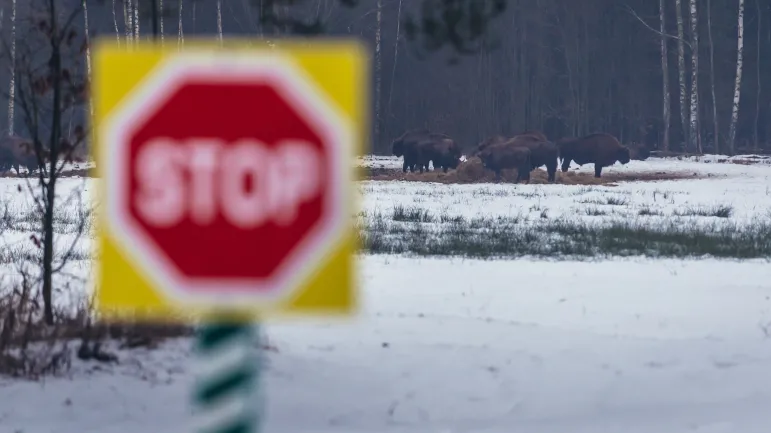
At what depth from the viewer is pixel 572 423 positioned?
6.95m

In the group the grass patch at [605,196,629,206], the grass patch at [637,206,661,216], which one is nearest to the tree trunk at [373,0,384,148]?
the grass patch at [605,196,629,206]

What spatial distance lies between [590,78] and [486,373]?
168ft

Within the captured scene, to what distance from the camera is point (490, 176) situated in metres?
37.1

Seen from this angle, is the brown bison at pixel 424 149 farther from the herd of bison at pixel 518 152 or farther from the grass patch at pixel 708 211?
the grass patch at pixel 708 211

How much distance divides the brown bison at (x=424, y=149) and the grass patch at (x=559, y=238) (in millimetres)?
17451

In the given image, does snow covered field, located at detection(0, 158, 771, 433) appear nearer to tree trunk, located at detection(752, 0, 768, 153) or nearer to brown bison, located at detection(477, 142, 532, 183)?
brown bison, located at detection(477, 142, 532, 183)

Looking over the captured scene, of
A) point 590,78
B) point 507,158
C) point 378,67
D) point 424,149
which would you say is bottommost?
point 507,158

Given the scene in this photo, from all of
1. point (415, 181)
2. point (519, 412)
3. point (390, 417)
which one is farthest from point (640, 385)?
point (415, 181)

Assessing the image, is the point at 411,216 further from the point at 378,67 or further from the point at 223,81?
the point at 378,67

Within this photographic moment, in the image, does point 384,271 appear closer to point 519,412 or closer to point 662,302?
point 662,302

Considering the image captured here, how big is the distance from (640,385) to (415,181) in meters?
26.9

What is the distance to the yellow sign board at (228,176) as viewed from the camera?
1903 millimetres

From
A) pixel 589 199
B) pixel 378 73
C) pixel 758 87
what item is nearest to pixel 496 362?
pixel 589 199

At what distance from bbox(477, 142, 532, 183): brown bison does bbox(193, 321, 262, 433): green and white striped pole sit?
1342 inches
